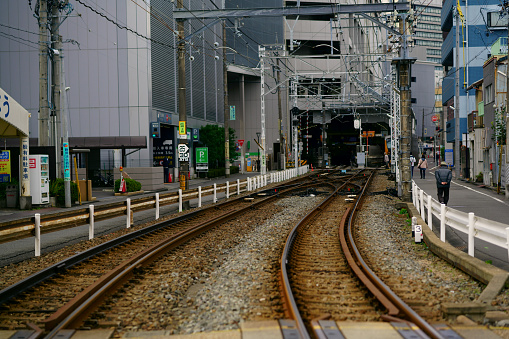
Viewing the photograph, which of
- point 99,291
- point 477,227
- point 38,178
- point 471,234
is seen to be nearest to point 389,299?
point 471,234

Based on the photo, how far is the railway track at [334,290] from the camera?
6.59 meters

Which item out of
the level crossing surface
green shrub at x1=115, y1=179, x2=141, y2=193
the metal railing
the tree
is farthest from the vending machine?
the tree

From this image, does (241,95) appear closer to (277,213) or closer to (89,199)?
(89,199)

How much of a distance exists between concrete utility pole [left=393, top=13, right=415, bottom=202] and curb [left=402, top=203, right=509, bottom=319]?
10.0 m

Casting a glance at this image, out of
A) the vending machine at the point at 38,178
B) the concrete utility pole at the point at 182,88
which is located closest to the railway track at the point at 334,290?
the concrete utility pole at the point at 182,88

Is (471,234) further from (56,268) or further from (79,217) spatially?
(79,217)

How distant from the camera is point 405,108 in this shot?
75.6 feet

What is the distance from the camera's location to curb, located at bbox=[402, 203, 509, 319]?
6.66 m

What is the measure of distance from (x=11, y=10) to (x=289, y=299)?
47.4m

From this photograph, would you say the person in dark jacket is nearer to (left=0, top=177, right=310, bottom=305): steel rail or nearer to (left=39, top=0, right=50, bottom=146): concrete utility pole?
(left=0, top=177, right=310, bottom=305): steel rail

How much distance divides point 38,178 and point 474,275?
21076 mm

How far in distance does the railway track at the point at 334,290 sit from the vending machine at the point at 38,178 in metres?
15.7

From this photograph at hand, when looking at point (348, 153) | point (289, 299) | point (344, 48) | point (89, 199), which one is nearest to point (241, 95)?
point (344, 48)

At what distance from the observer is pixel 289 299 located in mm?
7219
